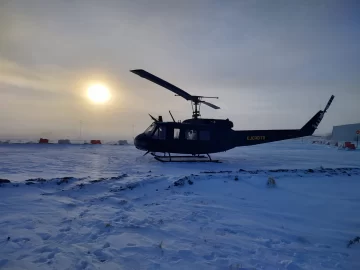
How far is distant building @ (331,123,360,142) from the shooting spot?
58188mm

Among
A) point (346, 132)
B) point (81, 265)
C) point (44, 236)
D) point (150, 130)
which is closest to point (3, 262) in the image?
point (44, 236)

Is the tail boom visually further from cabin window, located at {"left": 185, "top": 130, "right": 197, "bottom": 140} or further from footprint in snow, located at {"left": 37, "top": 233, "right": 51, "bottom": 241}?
footprint in snow, located at {"left": 37, "top": 233, "right": 51, "bottom": 241}

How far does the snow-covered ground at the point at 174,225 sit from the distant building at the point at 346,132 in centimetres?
6648

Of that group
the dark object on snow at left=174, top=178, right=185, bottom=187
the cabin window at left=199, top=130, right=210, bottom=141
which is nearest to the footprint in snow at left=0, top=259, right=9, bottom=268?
the dark object on snow at left=174, top=178, right=185, bottom=187

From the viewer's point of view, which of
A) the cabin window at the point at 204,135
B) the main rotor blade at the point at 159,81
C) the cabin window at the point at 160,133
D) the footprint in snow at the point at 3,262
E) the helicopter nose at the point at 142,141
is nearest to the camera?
the footprint in snow at the point at 3,262

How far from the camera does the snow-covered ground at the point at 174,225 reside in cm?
279


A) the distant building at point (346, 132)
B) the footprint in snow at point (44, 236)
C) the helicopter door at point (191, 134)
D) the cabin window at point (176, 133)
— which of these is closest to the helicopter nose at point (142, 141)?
the cabin window at point (176, 133)

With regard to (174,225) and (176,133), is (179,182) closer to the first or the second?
(174,225)

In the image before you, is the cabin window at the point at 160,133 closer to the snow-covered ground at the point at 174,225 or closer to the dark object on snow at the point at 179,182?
the snow-covered ground at the point at 174,225

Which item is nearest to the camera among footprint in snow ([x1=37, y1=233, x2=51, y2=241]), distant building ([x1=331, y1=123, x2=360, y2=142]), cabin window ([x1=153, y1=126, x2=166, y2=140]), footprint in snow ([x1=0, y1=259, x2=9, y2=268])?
footprint in snow ([x1=0, y1=259, x2=9, y2=268])

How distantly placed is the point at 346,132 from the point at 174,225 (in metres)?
76.2

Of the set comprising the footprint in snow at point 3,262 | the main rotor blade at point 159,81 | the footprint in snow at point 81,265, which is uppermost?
the main rotor blade at point 159,81

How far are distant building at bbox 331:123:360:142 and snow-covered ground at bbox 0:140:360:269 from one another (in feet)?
218

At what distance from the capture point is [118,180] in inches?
274
